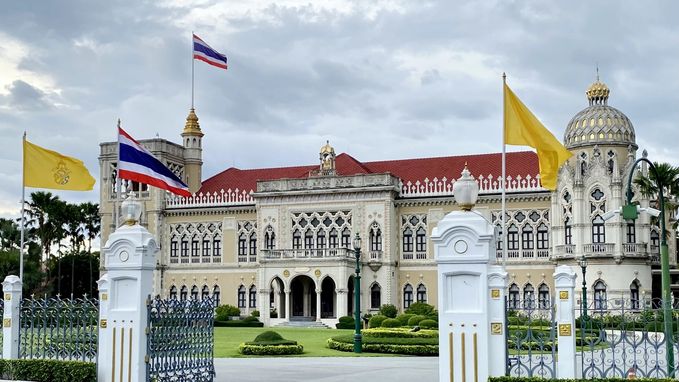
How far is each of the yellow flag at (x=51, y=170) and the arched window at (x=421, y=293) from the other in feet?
114

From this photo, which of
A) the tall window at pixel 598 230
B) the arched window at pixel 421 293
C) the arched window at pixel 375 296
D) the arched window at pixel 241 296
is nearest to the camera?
the tall window at pixel 598 230

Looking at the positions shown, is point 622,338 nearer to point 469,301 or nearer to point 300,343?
point 469,301

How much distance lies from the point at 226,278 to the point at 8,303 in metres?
40.4

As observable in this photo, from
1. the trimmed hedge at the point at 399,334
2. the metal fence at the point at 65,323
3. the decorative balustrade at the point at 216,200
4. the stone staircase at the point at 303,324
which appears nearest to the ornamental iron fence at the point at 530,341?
the trimmed hedge at the point at 399,334

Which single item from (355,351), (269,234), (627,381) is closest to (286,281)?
(269,234)

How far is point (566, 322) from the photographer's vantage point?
1342cm

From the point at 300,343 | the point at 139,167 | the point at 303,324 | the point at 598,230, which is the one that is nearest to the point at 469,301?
the point at 139,167

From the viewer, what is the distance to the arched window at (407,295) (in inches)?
2104

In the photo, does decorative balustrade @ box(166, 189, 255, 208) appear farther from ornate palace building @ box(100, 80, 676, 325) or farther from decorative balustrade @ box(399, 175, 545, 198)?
decorative balustrade @ box(399, 175, 545, 198)

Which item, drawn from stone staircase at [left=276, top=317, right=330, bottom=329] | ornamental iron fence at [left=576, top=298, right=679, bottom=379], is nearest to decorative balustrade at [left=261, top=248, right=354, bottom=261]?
stone staircase at [left=276, top=317, right=330, bottom=329]

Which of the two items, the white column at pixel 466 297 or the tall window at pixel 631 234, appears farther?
the tall window at pixel 631 234

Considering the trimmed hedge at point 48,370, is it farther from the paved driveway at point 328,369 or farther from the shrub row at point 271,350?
the shrub row at point 271,350

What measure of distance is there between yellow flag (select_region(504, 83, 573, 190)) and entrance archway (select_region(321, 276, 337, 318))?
37.5m

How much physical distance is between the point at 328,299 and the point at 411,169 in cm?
1013
